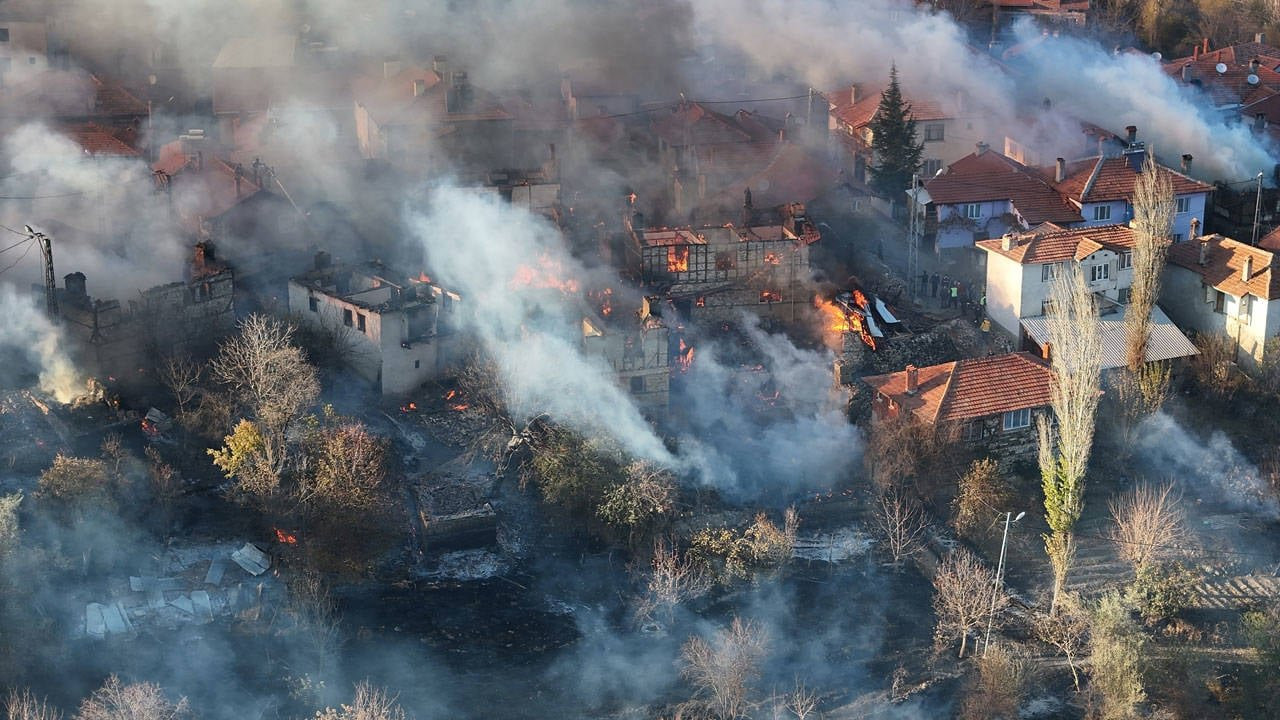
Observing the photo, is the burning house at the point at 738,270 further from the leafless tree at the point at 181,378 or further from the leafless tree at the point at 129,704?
the leafless tree at the point at 129,704

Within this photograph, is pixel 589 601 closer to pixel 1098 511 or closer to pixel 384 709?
pixel 384 709

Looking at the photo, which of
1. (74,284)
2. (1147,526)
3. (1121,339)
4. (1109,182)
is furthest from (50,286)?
(1109,182)

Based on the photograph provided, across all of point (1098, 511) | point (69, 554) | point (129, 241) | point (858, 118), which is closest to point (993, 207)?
point (858, 118)

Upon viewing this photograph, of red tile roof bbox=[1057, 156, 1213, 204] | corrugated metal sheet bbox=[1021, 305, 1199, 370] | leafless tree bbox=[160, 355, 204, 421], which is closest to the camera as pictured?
leafless tree bbox=[160, 355, 204, 421]

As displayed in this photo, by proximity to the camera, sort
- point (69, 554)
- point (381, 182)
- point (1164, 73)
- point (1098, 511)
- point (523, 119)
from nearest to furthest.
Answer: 1. point (69, 554)
2. point (1098, 511)
3. point (381, 182)
4. point (523, 119)
5. point (1164, 73)

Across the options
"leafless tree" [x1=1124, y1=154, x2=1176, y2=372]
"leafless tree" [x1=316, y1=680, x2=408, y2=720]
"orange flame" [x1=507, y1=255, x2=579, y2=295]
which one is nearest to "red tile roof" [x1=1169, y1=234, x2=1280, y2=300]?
"leafless tree" [x1=1124, y1=154, x2=1176, y2=372]

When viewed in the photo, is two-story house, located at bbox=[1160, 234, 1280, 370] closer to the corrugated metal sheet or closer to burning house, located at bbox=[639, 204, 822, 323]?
the corrugated metal sheet
